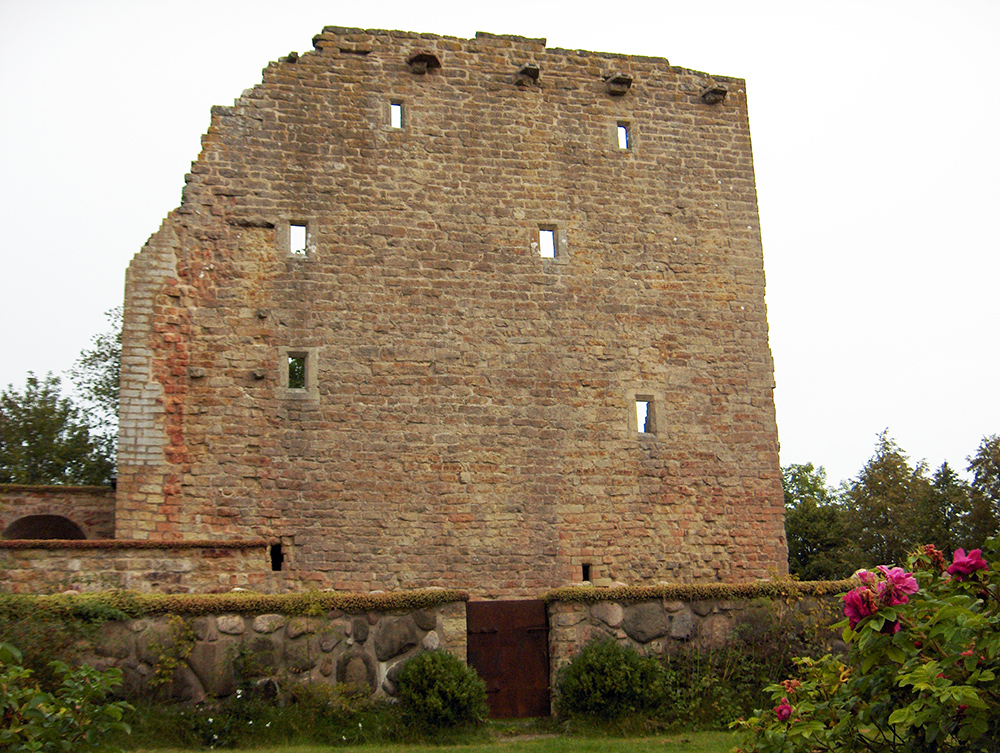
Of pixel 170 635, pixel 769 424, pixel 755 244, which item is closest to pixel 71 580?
pixel 170 635

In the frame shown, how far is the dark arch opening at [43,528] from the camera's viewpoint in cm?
1476

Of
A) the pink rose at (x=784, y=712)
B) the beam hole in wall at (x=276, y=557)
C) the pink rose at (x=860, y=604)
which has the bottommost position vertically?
the pink rose at (x=784, y=712)

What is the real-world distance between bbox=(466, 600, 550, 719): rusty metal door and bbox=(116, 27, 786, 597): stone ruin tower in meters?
4.26

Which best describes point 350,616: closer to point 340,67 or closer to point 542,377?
point 542,377

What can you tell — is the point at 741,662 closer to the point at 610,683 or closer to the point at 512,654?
the point at 610,683

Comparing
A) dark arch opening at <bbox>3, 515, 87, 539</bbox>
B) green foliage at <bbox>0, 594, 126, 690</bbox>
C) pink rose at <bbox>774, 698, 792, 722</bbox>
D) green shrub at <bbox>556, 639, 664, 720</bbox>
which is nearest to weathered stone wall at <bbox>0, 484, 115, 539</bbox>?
dark arch opening at <bbox>3, 515, 87, 539</bbox>

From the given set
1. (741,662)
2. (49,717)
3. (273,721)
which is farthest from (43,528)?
(741,662)

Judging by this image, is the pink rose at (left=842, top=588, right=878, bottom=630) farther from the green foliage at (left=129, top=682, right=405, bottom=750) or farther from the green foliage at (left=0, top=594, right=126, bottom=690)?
the green foliage at (left=0, top=594, right=126, bottom=690)

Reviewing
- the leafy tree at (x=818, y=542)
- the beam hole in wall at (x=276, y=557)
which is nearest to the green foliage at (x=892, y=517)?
the leafy tree at (x=818, y=542)

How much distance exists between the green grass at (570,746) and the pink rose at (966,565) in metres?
3.48

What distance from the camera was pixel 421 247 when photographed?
48.8 ft

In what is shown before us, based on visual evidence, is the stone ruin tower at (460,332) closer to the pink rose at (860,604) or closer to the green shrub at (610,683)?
the green shrub at (610,683)

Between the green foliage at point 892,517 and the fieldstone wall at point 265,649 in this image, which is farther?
the green foliage at point 892,517

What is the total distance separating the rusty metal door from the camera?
9.23 meters
